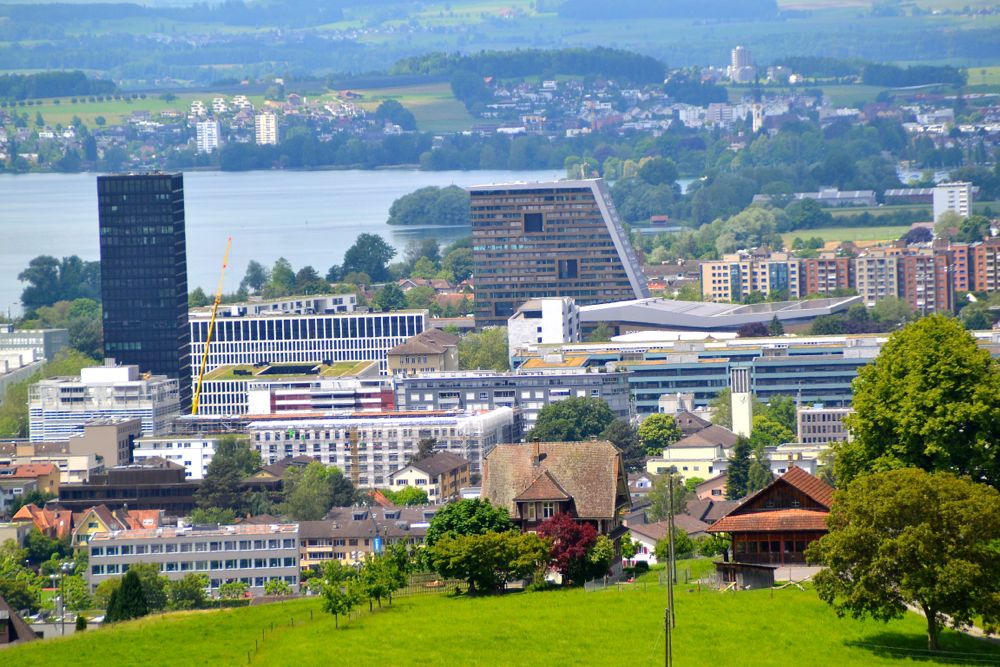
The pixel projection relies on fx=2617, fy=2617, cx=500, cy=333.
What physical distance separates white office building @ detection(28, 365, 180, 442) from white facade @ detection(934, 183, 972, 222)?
202ft

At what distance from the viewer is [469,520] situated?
30.1m

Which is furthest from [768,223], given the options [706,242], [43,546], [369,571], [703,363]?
[369,571]

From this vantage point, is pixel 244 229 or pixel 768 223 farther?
pixel 244 229

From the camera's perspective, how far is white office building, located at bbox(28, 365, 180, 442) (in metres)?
64.9

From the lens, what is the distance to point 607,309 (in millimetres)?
80500

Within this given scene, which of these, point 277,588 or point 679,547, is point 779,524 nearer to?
point 679,547

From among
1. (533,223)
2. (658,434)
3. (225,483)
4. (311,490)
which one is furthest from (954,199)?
(311,490)

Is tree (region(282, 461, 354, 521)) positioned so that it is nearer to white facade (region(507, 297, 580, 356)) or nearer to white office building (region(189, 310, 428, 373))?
white facade (region(507, 297, 580, 356))

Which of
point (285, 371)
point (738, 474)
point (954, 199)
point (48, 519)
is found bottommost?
point (48, 519)

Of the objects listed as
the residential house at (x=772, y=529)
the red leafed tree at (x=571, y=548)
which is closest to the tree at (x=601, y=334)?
the red leafed tree at (x=571, y=548)

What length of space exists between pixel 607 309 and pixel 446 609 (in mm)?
52695

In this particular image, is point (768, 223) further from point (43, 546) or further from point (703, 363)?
point (43, 546)

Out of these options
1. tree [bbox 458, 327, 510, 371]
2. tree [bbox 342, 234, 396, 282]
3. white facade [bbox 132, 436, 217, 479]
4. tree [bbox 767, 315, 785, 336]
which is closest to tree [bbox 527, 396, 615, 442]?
white facade [bbox 132, 436, 217, 479]

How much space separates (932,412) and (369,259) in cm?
7600
